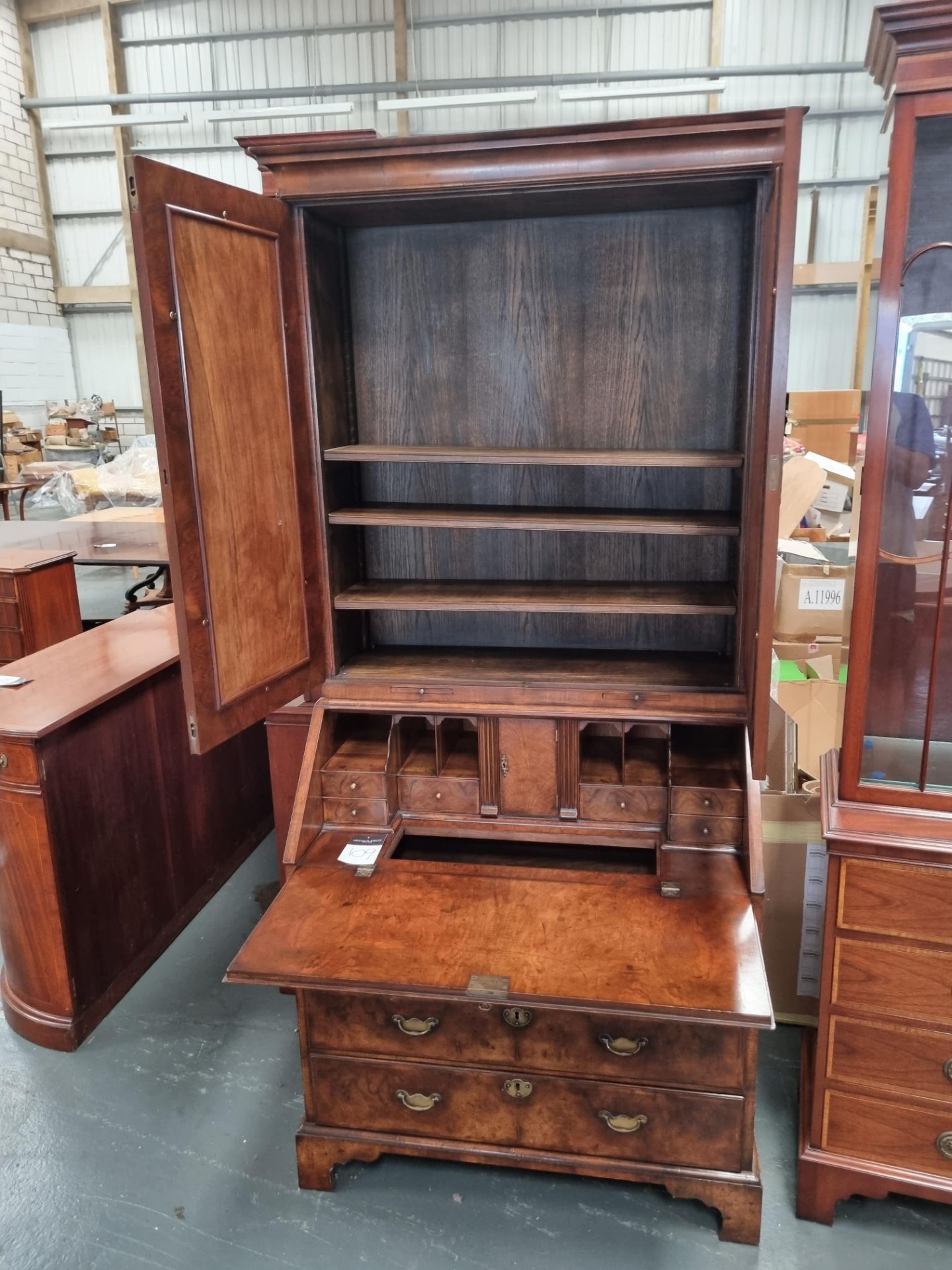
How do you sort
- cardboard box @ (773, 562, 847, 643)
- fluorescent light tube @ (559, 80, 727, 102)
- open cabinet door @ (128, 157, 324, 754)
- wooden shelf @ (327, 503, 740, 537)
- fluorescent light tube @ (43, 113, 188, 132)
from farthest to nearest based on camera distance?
1. fluorescent light tube @ (43, 113, 188, 132)
2. fluorescent light tube @ (559, 80, 727, 102)
3. cardboard box @ (773, 562, 847, 643)
4. wooden shelf @ (327, 503, 740, 537)
5. open cabinet door @ (128, 157, 324, 754)

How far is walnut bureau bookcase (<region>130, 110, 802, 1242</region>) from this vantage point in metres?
1.52

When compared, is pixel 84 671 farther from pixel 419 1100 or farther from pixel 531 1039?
pixel 531 1039

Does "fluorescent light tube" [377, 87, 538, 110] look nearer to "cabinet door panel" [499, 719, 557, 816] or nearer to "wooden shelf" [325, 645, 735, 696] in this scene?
"wooden shelf" [325, 645, 735, 696]

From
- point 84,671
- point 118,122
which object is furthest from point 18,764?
point 118,122

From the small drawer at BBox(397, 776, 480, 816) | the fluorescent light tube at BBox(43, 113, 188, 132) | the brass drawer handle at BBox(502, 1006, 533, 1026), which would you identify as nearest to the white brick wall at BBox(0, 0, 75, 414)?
the fluorescent light tube at BBox(43, 113, 188, 132)

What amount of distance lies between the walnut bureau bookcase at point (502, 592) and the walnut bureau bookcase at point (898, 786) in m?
0.16

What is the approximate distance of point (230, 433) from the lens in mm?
1595

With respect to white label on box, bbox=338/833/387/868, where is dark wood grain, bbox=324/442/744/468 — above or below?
above

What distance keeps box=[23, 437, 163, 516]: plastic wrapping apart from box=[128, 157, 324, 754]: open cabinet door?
17.6ft

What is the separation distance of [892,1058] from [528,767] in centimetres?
86

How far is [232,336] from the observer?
5.19 ft

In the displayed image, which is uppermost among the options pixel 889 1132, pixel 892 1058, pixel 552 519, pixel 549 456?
pixel 549 456

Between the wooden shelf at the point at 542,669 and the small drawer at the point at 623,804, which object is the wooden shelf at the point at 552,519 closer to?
the wooden shelf at the point at 542,669

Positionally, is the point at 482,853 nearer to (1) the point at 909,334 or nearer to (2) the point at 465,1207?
(2) the point at 465,1207
